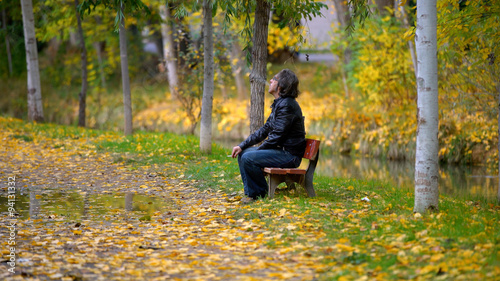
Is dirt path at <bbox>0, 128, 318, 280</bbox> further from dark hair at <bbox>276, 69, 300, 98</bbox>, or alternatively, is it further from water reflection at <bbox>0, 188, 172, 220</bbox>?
dark hair at <bbox>276, 69, 300, 98</bbox>

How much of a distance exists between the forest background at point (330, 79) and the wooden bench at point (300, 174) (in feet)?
5.59

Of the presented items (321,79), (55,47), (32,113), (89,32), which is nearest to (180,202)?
(32,113)

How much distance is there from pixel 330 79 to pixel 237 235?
753 inches

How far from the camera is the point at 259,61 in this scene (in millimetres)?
8266

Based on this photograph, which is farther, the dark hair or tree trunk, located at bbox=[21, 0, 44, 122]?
tree trunk, located at bbox=[21, 0, 44, 122]

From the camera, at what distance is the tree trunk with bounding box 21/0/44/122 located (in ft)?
53.0

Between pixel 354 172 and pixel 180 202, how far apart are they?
21.4ft

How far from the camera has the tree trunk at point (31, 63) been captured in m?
16.1

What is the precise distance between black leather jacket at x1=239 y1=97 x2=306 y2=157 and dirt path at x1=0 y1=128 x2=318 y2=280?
0.94 meters

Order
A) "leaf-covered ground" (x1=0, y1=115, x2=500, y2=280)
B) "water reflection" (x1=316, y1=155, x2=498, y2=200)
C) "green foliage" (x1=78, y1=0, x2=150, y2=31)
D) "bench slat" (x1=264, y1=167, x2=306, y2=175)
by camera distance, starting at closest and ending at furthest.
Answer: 1. "leaf-covered ground" (x1=0, y1=115, x2=500, y2=280)
2. "bench slat" (x1=264, y1=167, x2=306, y2=175)
3. "green foliage" (x1=78, y1=0, x2=150, y2=31)
4. "water reflection" (x1=316, y1=155, x2=498, y2=200)

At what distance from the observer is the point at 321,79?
23672 mm

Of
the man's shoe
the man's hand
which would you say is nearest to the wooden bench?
the man's shoe

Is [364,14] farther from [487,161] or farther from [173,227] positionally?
[487,161]

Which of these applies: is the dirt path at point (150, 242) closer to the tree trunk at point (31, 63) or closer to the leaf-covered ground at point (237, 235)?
the leaf-covered ground at point (237, 235)
